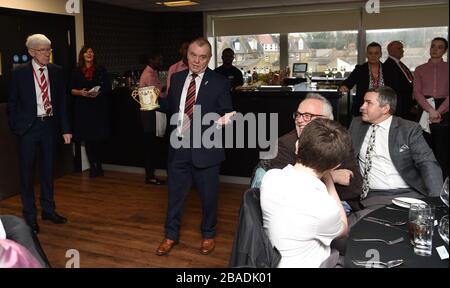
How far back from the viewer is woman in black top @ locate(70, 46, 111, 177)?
546cm

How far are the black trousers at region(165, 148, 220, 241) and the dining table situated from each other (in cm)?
150

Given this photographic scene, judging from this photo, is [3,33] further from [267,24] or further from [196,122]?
[267,24]

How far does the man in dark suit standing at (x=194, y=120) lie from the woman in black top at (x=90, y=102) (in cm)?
255

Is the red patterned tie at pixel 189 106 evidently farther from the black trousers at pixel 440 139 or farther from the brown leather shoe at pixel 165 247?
the black trousers at pixel 440 139

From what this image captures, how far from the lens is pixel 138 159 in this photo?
6.08 metres

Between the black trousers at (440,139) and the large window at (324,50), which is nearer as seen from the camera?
the black trousers at (440,139)

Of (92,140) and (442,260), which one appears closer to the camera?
(442,260)

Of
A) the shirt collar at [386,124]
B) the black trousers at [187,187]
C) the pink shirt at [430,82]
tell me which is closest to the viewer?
the shirt collar at [386,124]

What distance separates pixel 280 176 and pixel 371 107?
4.65 feet

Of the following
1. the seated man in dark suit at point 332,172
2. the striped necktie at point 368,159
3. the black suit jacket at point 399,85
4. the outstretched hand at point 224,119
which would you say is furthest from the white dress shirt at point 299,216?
the black suit jacket at point 399,85

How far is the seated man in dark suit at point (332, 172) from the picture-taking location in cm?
249

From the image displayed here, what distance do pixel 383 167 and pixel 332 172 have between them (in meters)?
0.53
